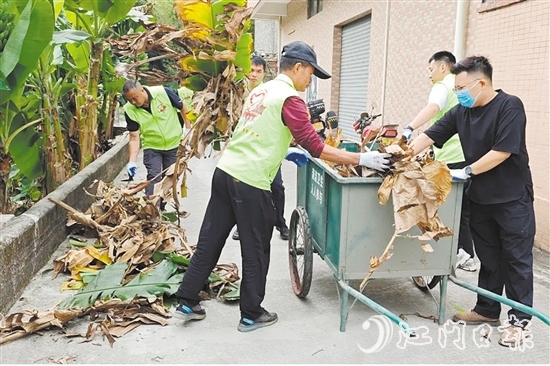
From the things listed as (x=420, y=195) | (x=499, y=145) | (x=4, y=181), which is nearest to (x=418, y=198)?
(x=420, y=195)

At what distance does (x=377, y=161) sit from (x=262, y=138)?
70 centimetres

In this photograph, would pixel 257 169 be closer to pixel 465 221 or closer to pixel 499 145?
pixel 499 145

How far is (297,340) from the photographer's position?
124 inches

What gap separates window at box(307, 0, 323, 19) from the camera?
43.0 ft

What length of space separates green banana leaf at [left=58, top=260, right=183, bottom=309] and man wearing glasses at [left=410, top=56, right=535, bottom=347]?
2159mm

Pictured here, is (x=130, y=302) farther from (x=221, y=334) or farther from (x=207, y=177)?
(x=207, y=177)

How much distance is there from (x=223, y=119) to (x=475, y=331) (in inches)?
106

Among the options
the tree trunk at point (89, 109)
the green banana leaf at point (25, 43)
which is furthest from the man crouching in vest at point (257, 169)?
the tree trunk at point (89, 109)

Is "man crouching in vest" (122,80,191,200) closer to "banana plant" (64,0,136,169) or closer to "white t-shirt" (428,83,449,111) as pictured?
"banana plant" (64,0,136,169)

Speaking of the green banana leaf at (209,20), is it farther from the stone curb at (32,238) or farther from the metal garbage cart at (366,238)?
the stone curb at (32,238)

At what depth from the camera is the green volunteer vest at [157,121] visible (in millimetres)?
5430

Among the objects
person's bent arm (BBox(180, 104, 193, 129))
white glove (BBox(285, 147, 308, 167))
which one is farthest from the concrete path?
person's bent arm (BBox(180, 104, 193, 129))

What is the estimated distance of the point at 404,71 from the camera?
314 inches

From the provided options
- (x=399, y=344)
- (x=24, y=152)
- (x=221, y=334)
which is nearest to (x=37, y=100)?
(x=24, y=152)
